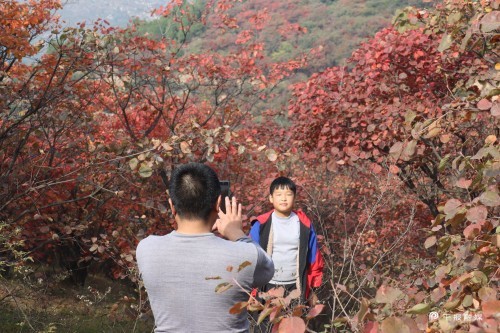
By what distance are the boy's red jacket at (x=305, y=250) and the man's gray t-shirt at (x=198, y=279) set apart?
9.46 ft

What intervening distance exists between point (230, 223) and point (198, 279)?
0.32m

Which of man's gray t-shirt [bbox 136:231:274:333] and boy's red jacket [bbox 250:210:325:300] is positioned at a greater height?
man's gray t-shirt [bbox 136:231:274:333]

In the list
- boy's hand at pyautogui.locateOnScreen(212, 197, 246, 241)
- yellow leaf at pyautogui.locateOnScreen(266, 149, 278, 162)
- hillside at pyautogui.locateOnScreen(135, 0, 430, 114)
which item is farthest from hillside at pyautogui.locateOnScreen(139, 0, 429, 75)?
boy's hand at pyautogui.locateOnScreen(212, 197, 246, 241)

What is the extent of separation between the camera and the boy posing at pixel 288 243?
198 inches

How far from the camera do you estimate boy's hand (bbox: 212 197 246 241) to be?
7.70 feet

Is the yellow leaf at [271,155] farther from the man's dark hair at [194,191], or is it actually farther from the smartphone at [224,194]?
the man's dark hair at [194,191]

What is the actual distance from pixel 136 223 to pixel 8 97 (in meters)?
2.99

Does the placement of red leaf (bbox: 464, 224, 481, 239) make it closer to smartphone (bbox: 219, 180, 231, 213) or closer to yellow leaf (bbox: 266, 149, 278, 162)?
smartphone (bbox: 219, 180, 231, 213)

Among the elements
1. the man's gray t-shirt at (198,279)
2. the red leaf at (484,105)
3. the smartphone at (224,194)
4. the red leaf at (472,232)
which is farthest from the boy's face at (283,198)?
the man's gray t-shirt at (198,279)

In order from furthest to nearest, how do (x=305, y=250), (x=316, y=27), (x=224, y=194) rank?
1. (x=316, y=27)
2. (x=305, y=250)
3. (x=224, y=194)

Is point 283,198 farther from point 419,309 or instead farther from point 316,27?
point 316,27

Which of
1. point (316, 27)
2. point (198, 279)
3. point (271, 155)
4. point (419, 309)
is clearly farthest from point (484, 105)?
point (316, 27)

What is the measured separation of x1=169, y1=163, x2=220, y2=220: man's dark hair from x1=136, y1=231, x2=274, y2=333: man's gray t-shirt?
3.5 inches

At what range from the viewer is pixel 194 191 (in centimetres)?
221
